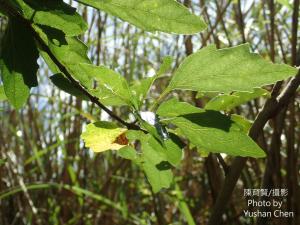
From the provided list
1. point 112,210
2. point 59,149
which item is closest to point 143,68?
point 59,149

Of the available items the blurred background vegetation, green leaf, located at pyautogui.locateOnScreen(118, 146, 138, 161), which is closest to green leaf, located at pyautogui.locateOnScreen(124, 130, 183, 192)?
green leaf, located at pyautogui.locateOnScreen(118, 146, 138, 161)

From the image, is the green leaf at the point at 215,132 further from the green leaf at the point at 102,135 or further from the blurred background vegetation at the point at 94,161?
the blurred background vegetation at the point at 94,161

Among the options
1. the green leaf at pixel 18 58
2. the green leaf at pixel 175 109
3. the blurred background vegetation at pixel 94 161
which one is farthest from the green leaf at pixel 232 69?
the blurred background vegetation at pixel 94 161

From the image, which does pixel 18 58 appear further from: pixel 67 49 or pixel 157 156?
pixel 157 156

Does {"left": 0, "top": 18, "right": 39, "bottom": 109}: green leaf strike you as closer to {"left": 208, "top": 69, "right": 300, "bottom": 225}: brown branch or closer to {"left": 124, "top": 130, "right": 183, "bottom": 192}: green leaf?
{"left": 124, "top": 130, "right": 183, "bottom": 192}: green leaf

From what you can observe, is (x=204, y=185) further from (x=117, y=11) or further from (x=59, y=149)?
(x=117, y=11)
